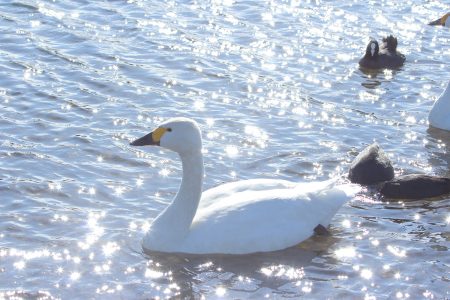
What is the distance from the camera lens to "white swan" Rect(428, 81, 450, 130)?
13.8m

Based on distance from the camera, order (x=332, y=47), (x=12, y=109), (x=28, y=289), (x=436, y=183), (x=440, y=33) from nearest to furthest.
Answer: (x=28, y=289) → (x=436, y=183) → (x=12, y=109) → (x=332, y=47) → (x=440, y=33)

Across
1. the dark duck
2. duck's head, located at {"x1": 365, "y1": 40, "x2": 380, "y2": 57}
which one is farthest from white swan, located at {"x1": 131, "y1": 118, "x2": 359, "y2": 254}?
duck's head, located at {"x1": 365, "y1": 40, "x2": 380, "y2": 57}

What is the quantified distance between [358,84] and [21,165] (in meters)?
6.10

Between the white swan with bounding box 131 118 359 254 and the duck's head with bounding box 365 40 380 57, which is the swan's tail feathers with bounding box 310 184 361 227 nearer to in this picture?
the white swan with bounding box 131 118 359 254

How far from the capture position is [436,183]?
1133cm

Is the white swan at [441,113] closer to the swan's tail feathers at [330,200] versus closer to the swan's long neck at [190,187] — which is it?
the swan's tail feathers at [330,200]

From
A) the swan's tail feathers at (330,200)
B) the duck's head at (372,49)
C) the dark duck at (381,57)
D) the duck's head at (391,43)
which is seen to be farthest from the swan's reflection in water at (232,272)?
the duck's head at (391,43)

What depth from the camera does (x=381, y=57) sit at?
1622 centimetres

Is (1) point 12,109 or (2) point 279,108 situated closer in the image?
(1) point 12,109

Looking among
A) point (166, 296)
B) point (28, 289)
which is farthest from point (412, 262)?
point (28, 289)

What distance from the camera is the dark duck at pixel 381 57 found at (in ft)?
53.5

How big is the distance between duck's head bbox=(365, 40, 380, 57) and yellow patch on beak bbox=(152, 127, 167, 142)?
24.3 feet

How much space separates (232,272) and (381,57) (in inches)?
296

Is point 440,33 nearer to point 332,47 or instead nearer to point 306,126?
point 332,47
